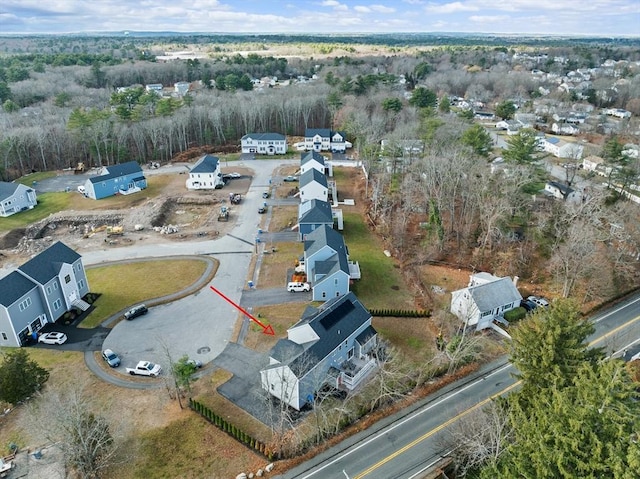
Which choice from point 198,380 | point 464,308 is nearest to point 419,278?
point 464,308

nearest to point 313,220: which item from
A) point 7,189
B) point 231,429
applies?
point 231,429

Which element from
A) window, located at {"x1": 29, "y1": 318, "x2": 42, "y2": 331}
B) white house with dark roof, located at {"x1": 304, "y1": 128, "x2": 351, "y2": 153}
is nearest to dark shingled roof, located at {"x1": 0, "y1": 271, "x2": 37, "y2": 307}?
window, located at {"x1": 29, "y1": 318, "x2": 42, "y2": 331}

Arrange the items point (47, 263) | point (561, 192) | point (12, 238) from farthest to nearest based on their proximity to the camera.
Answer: point (561, 192), point (12, 238), point (47, 263)

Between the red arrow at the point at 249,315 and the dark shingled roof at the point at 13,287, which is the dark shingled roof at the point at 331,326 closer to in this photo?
the red arrow at the point at 249,315

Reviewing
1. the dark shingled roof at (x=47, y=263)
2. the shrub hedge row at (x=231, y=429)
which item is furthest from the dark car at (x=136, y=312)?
the shrub hedge row at (x=231, y=429)

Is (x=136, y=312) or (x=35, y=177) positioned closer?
(x=136, y=312)

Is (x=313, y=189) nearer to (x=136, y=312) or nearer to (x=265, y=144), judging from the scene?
(x=265, y=144)
